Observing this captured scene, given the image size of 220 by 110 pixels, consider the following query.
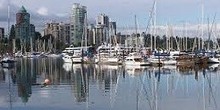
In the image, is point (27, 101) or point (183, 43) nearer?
point (27, 101)

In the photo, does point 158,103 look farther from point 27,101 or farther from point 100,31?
point 100,31

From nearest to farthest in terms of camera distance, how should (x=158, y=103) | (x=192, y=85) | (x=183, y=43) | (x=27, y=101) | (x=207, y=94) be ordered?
(x=158, y=103), (x=27, y=101), (x=207, y=94), (x=192, y=85), (x=183, y=43)

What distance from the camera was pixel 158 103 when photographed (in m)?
38.0

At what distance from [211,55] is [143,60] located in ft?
55.9

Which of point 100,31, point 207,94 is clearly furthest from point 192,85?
point 100,31

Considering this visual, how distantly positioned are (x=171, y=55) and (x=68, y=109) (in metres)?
74.6

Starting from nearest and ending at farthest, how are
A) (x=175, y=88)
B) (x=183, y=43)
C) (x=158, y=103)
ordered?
1. (x=158, y=103)
2. (x=175, y=88)
3. (x=183, y=43)

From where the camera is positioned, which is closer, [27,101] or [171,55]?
[27,101]

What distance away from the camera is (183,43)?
435ft

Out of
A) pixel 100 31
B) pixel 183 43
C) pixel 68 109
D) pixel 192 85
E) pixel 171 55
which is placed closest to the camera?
pixel 68 109

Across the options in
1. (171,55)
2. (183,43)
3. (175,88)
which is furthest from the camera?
(183,43)

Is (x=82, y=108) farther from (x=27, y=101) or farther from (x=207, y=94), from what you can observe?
(x=207, y=94)

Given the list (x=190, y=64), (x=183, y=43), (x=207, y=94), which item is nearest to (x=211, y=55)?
(x=190, y=64)

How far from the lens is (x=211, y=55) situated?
109 m
